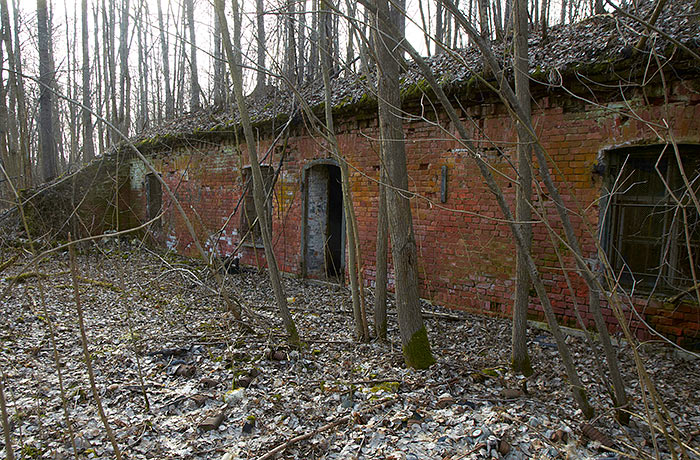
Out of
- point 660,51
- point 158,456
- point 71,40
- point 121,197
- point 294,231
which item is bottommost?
point 158,456

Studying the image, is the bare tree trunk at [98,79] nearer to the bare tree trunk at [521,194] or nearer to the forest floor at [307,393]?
the forest floor at [307,393]

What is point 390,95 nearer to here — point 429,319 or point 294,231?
point 429,319

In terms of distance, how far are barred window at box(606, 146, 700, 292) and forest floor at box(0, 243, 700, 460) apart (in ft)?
3.11

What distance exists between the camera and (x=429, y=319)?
5754 mm

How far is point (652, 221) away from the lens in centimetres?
478

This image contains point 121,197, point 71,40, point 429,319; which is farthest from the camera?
point 71,40

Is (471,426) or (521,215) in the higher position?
(521,215)

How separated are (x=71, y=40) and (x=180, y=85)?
24.7 ft

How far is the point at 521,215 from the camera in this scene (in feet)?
11.1

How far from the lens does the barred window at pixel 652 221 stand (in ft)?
15.0

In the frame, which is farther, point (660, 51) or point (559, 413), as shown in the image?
point (660, 51)

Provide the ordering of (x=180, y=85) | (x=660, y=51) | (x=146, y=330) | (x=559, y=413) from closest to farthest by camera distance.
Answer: (x=559, y=413), (x=660, y=51), (x=146, y=330), (x=180, y=85)

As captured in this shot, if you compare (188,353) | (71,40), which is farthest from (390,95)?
(71,40)

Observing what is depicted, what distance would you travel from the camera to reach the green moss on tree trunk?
3955 millimetres
